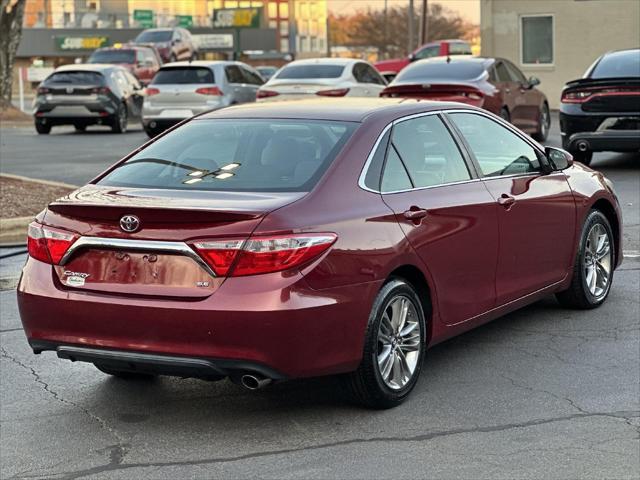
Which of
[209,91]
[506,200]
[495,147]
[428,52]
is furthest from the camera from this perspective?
[428,52]

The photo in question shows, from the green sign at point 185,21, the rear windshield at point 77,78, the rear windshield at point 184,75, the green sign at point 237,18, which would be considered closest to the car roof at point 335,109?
the rear windshield at point 184,75

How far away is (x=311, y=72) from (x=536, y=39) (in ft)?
47.5

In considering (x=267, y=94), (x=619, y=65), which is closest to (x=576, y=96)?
(x=619, y=65)

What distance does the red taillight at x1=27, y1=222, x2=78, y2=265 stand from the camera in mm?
5641

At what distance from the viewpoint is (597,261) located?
26.7ft

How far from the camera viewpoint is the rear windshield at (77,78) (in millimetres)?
27484

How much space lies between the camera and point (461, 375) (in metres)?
6.53

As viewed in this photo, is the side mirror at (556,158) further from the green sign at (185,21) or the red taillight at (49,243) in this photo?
the green sign at (185,21)

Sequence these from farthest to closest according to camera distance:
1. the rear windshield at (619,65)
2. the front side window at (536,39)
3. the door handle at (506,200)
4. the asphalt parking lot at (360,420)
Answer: the front side window at (536,39)
the rear windshield at (619,65)
the door handle at (506,200)
the asphalt parking lot at (360,420)

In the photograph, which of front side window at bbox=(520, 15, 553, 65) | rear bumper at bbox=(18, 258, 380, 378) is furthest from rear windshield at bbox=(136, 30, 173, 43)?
rear bumper at bbox=(18, 258, 380, 378)

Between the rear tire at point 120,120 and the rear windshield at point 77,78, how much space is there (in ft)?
2.83

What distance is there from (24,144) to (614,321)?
61.5ft

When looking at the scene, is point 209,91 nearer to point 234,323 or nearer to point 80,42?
point 234,323

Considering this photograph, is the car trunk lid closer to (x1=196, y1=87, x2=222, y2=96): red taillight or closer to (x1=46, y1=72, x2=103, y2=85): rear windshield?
(x1=196, y1=87, x2=222, y2=96): red taillight
